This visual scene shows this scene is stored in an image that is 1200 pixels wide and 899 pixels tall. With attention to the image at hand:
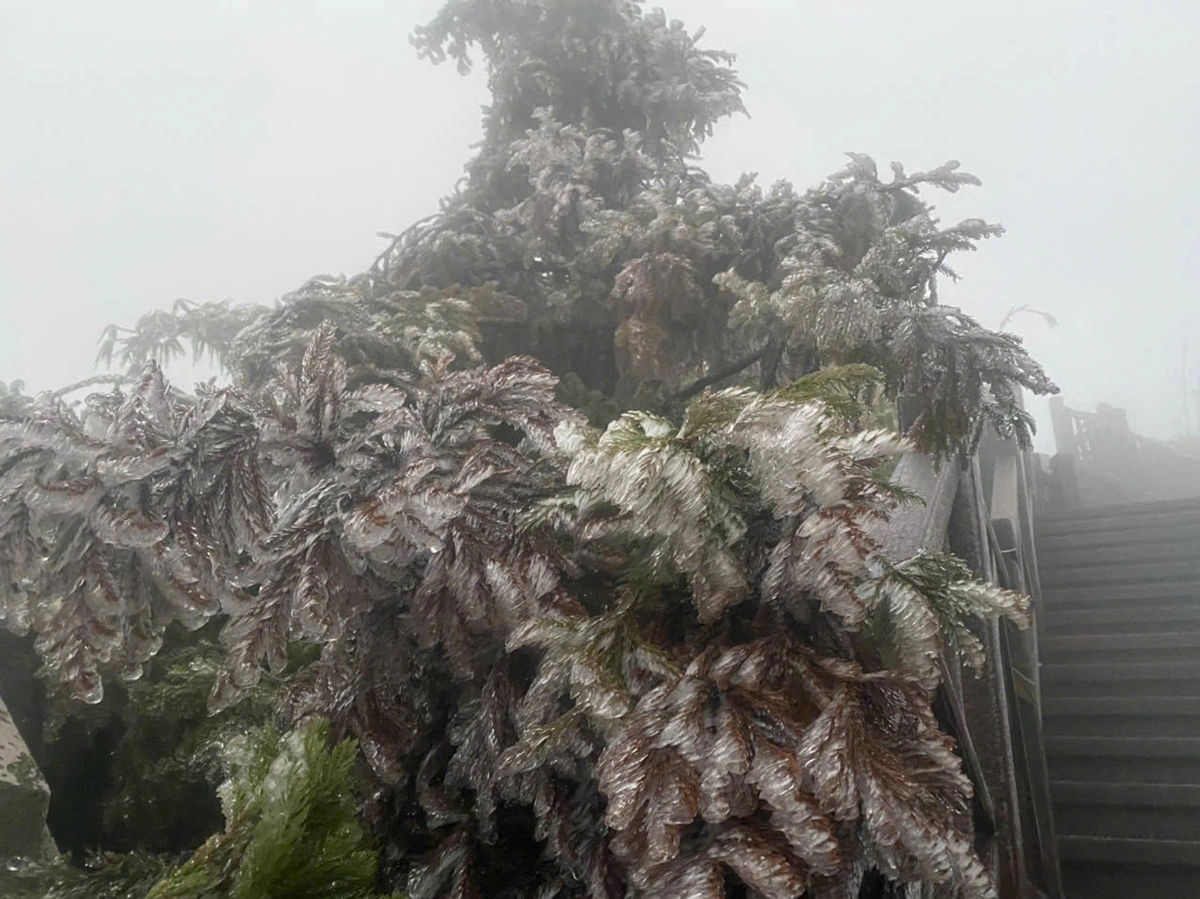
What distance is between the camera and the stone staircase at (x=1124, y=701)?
3801 millimetres

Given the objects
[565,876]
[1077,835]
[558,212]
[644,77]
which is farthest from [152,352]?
[1077,835]

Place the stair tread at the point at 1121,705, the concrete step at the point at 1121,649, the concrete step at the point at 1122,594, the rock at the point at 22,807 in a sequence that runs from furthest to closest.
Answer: the concrete step at the point at 1122,594 → the concrete step at the point at 1121,649 → the stair tread at the point at 1121,705 → the rock at the point at 22,807

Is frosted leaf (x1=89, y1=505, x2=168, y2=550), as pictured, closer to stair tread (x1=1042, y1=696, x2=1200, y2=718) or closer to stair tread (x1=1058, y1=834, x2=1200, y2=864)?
stair tread (x1=1058, y1=834, x2=1200, y2=864)

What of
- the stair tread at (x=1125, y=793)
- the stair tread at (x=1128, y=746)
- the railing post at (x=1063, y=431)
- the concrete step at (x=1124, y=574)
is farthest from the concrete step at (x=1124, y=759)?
the railing post at (x=1063, y=431)

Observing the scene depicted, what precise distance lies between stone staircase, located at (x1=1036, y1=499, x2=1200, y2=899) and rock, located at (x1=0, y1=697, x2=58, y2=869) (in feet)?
13.6

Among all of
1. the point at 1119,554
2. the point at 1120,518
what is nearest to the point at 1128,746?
the point at 1119,554

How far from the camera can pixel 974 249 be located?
3035mm

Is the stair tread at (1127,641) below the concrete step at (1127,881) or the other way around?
the other way around

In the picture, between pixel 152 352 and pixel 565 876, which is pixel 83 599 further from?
pixel 152 352

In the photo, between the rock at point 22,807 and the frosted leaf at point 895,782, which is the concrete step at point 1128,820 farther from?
the rock at point 22,807

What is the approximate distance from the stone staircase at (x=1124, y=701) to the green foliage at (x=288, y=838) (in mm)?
3824

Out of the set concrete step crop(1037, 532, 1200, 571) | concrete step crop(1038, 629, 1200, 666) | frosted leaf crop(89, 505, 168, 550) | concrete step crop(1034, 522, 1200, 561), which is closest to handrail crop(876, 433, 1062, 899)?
concrete step crop(1038, 629, 1200, 666)

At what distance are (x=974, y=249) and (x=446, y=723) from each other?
2523mm

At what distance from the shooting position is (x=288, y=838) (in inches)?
45.7
